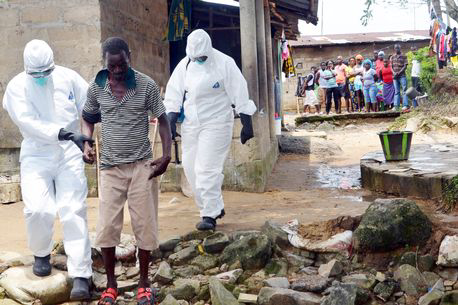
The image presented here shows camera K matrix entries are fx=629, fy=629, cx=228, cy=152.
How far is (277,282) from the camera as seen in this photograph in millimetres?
4535

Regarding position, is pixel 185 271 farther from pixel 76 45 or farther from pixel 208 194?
pixel 76 45

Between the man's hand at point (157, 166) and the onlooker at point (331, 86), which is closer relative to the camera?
the man's hand at point (157, 166)

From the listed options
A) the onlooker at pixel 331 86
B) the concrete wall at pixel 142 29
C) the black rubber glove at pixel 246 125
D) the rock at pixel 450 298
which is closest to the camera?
the rock at pixel 450 298

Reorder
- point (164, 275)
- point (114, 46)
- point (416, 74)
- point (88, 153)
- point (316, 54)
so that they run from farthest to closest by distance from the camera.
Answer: point (316, 54) → point (416, 74) → point (164, 275) → point (88, 153) → point (114, 46)

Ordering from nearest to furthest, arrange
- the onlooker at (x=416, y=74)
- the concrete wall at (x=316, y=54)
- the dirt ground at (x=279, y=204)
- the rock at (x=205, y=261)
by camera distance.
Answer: the rock at (x=205, y=261) → the dirt ground at (x=279, y=204) → the onlooker at (x=416, y=74) → the concrete wall at (x=316, y=54)

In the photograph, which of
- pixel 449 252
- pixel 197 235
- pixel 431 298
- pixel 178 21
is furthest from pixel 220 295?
pixel 178 21

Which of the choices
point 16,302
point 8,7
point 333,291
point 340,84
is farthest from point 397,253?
point 340,84

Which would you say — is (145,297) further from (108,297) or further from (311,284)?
(311,284)

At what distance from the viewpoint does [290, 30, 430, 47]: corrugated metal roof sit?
82.8ft

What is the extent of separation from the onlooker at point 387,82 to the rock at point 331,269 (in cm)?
1399

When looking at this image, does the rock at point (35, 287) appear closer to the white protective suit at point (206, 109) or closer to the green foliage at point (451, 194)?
the white protective suit at point (206, 109)

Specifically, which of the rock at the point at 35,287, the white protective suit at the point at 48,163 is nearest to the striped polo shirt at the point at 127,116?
the white protective suit at the point at 48,163

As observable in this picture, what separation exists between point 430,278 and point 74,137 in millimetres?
2710

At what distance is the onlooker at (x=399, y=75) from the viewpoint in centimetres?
1736
